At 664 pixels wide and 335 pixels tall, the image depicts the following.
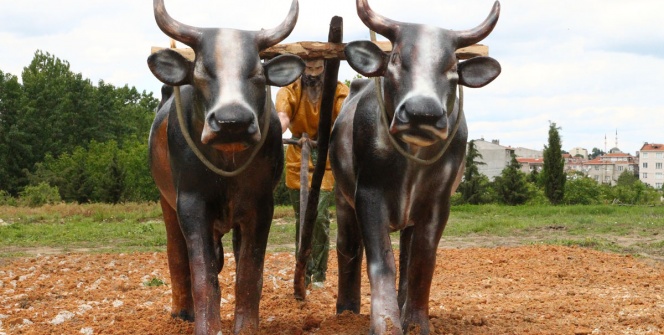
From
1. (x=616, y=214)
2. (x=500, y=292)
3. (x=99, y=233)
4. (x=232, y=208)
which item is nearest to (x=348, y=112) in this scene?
(x=232, y=208)

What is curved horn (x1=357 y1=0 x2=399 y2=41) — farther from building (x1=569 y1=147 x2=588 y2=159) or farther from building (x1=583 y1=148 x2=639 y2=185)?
building (x1=569 y1=147 x2=588 y2=159)

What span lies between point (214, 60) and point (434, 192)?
158 cm

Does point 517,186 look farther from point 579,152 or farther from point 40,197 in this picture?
point 579,152

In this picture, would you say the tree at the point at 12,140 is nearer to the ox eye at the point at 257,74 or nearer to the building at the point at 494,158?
the building at the point at 494,158

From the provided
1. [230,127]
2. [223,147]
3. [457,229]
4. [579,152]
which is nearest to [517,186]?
[457,229]

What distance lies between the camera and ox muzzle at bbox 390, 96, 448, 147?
14.4 feet

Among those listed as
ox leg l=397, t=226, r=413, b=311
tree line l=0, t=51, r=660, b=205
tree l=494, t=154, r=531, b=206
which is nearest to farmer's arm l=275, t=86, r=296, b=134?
ox leg l=397, t=226, r=413, b=311

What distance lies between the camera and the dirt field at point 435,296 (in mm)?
5949

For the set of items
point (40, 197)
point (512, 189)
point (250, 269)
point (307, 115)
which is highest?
point (307, 115)

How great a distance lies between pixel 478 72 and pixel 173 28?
184 cm

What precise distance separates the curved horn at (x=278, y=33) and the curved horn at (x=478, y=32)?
1.01 metres

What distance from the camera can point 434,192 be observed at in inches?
203

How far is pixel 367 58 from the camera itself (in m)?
4.95

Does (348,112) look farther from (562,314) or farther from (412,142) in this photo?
(562,314)
